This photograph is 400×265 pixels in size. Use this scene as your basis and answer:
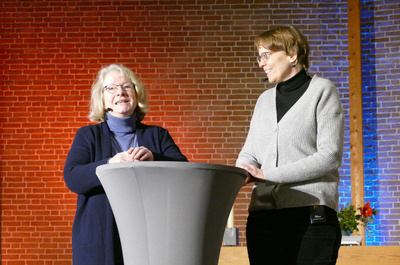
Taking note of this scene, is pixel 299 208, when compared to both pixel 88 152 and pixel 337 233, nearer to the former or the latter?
pixel 337 233

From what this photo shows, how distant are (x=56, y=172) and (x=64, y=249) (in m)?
0.78

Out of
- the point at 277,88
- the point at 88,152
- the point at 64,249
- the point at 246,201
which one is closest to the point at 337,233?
the point at 277,88

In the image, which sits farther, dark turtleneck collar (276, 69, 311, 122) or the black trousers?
dark turtleneck collar (276, 69, 311, 122)

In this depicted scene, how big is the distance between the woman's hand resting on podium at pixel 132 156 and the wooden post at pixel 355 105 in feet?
13.6

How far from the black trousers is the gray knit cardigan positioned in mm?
34

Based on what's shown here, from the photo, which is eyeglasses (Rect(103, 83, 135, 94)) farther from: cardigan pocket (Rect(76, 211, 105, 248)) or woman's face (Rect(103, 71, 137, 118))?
cardigan pocket (Rect(76, 211, 105, 248))

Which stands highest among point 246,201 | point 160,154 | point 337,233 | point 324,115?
point 324,115

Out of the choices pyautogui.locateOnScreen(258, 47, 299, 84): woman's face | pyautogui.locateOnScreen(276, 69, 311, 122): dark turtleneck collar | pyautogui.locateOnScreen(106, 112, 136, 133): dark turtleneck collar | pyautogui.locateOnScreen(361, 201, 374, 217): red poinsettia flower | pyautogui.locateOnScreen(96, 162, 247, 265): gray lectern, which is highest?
pyautogui.locateOnScreen(258, 47, 299, 84): woman's face

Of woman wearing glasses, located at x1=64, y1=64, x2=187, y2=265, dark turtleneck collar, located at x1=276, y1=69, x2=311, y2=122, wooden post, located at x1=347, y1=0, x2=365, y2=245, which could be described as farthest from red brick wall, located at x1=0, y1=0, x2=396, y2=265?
dark turtleneck collar, located at x1=276, y1=69, x2=311, y2=122

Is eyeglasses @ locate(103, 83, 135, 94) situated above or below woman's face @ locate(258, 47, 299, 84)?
below

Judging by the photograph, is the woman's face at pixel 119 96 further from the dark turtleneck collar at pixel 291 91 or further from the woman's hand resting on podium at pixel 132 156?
the dark turtleneck collar at pixel 291 91

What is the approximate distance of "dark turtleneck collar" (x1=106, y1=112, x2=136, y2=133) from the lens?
2041mm

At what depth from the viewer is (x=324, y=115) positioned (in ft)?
5.88

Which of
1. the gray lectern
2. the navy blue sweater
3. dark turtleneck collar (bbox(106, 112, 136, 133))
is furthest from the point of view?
dark turtleneck collar (bbox(106, 112, 136, 133))
